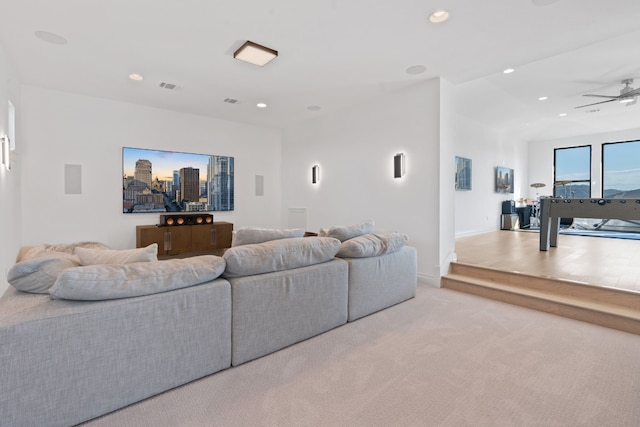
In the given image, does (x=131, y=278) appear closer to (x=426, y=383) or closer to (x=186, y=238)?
(x=426, y=383)

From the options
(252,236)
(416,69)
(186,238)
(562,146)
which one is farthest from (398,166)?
(562,146)

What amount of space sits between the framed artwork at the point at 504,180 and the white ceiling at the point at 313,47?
3.22m

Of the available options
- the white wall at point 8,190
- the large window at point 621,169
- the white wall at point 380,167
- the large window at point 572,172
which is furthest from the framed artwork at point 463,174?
the white wall at point 8,190

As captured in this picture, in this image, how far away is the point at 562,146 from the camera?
9.66 m

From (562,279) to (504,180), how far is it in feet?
20.0

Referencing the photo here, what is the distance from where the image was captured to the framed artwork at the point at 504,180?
338 inches

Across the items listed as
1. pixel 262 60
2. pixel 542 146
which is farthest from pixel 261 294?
pixel 542 146

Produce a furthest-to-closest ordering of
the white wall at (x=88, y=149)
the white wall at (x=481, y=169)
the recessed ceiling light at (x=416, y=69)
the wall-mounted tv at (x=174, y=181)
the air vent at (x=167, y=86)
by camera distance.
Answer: the white wall at (x=481, y=169)
the wall-mounted tv at (x=174, y=181)
the white wall at (x=88, y=149)
the air vent at (x=167, y=86)
the recessed ceiling light at (x=416, y=69)

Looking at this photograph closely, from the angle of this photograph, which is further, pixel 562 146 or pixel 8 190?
pixel 562 146

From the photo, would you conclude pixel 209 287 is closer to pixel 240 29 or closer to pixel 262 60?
pixel 240 29

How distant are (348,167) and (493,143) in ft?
16.8

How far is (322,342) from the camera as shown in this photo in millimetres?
2594

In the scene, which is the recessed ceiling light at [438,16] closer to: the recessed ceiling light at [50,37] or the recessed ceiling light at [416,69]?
the recessed ceiling light at [416,69]

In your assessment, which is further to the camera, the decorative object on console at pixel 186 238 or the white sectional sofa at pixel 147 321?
the decorative object on console at pixel 186 238
